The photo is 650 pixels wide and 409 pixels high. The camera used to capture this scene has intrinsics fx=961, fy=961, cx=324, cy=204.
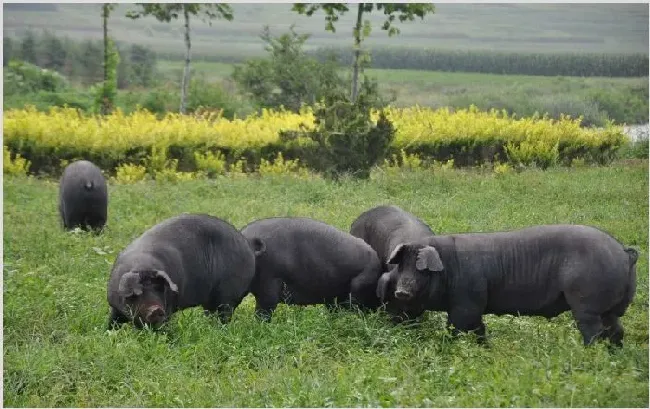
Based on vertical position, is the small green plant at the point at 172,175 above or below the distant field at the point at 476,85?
below

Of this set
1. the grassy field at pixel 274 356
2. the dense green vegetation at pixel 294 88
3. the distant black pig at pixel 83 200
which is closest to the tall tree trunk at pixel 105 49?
the dense green vegetation at pixel 294 88

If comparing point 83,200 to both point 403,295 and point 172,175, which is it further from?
point 403,295

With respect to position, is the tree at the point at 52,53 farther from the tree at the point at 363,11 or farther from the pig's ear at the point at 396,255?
the pig's ear at the point at 396,255

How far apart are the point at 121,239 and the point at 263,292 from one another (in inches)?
149

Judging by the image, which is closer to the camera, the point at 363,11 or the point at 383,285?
the point at 383,285

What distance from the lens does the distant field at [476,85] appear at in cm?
2122

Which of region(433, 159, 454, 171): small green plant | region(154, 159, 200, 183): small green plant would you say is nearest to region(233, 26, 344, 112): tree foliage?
region(433, 159, 454, 171): small green plant

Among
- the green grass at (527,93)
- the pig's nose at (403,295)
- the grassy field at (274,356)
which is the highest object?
the pig's nose at (403,295)

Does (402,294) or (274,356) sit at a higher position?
(402,294)

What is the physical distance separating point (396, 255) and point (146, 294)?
1.84 m

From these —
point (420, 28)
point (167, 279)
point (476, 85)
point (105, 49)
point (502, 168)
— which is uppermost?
point (420, 28)

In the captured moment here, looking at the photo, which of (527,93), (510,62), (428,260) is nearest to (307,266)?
(428,260)

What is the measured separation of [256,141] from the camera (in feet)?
57.6

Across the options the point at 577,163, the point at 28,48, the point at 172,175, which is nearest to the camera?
the point at 172,175
